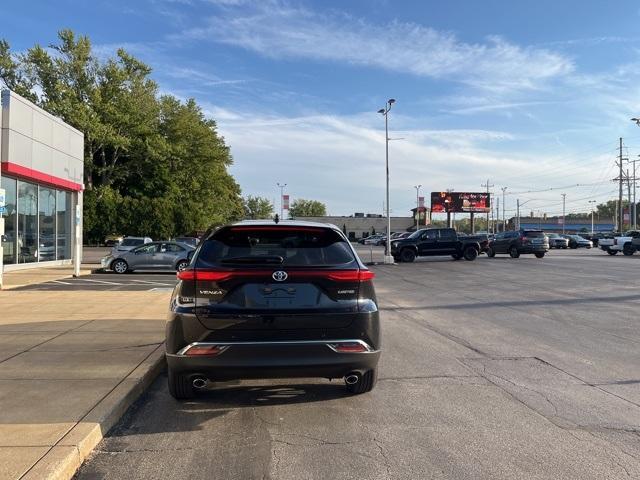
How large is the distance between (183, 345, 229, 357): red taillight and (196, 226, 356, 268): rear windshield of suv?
0.72m

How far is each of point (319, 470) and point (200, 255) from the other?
216 cm

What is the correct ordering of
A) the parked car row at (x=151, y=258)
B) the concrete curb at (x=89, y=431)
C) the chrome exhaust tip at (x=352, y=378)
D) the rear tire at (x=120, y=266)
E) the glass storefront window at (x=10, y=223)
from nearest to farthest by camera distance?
the concrete curb at (x=89, y=431) → the chrome exhaust tip at (x=352, y=378) → the glass storefront window at (x=10, y=223) → the parked car row at (x=151, y=258) → the rear tire at (x=120, y=266)

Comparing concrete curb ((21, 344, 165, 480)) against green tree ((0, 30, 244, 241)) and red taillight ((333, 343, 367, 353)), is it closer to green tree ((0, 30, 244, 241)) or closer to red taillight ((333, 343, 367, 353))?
red taillight ((333, 343, 367, 353))

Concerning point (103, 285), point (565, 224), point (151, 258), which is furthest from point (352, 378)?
point (565, 224)

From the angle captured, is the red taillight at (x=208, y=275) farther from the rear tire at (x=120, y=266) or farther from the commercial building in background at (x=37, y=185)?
the rear tire at (x=120, y=266)

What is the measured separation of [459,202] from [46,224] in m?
67.3

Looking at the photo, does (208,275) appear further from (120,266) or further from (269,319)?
(120,266)

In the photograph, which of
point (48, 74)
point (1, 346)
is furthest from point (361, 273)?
point (48, 74)

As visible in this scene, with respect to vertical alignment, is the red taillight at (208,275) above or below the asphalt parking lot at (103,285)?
above

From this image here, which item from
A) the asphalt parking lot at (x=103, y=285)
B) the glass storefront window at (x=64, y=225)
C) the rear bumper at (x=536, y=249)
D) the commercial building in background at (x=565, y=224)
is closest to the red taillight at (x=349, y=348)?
the asphalt parking lot at (x=103, y=285)

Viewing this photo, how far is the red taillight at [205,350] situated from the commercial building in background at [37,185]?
18584 mm

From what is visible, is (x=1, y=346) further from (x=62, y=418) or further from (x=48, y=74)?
(x=48, y=74)

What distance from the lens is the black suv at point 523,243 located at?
35000mm

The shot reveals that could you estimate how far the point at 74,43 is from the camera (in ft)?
182
